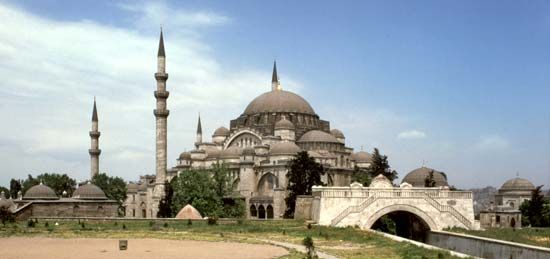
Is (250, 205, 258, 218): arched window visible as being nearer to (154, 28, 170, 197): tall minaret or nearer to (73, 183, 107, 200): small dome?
(154, 28, 170, 197): tall minaret

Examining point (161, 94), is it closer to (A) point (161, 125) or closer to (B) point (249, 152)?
(A) point (161, 125)

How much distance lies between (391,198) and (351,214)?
2.47m

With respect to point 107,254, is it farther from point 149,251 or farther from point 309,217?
point 309,217

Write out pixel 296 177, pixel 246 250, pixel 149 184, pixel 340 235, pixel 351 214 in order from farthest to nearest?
pixel 149 184 < pixel 296 177 < pixel 351 214 < pixel 340 235 < pixel 246 250

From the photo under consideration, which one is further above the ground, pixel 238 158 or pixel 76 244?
pixel 238 158

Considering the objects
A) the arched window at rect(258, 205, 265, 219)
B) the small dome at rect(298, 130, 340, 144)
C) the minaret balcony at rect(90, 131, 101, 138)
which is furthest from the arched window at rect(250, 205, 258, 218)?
the minaret balcony at rect(90, 131, 101, 138)

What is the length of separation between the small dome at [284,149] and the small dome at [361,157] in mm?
10553

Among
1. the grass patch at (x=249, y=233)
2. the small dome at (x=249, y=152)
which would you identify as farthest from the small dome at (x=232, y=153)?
the grass patch at (x=249, y=233)

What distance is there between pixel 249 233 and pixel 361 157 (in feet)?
143

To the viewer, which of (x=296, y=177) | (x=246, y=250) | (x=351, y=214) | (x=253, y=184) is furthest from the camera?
(x=253, y=184)

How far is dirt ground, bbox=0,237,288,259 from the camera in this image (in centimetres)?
2033

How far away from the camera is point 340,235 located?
2838cm

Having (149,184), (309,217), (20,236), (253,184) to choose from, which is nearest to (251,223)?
(309,217)

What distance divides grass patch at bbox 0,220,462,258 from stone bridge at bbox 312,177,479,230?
1.69 meters
